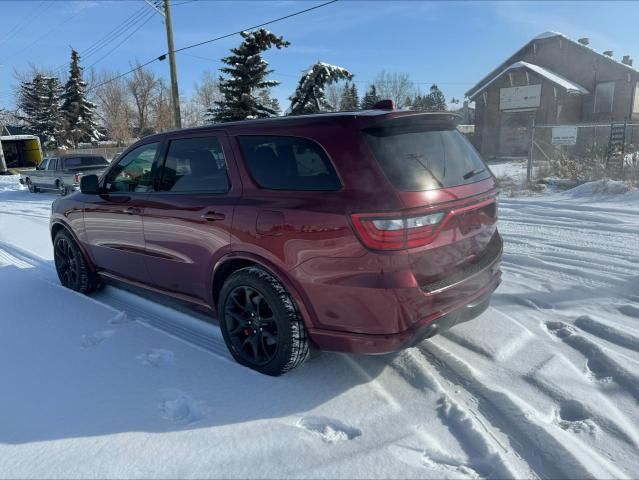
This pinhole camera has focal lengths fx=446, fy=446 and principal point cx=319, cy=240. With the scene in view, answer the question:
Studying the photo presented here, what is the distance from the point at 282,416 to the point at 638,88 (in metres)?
30.5

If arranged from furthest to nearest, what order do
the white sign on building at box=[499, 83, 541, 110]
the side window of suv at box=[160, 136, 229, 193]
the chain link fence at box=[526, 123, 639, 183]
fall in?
1. the white sign on building at box=[499, 83, 541, 110]
2. the chain link fence at box=[526, 123, 639, 183]
3. the side window of suv at box=[160, 136, 229, 193]

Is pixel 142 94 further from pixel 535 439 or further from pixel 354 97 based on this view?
pixel 535 439

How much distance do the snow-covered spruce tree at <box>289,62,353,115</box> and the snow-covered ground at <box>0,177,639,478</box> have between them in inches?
915

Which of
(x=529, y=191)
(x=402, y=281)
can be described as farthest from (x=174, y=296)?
(x=529, y=191)

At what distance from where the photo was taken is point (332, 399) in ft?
9.04

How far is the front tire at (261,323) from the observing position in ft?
9.33

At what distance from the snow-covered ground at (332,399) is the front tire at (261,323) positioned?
0.41 feet

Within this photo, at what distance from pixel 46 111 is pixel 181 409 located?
49973mm

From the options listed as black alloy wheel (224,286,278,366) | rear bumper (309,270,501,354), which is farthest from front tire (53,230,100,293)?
rear bumper (309,270,501,354)

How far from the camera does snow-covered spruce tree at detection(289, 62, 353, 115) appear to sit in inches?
1016

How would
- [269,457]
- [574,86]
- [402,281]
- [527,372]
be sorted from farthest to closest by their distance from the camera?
[574,86], [527,372], [402,281], [269,457]

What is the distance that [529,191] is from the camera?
10781mm

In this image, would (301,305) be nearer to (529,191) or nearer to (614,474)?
(614,474)

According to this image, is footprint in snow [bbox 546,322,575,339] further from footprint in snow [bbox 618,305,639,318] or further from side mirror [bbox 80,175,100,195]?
side mirror [bbox 80,175,100,195]
